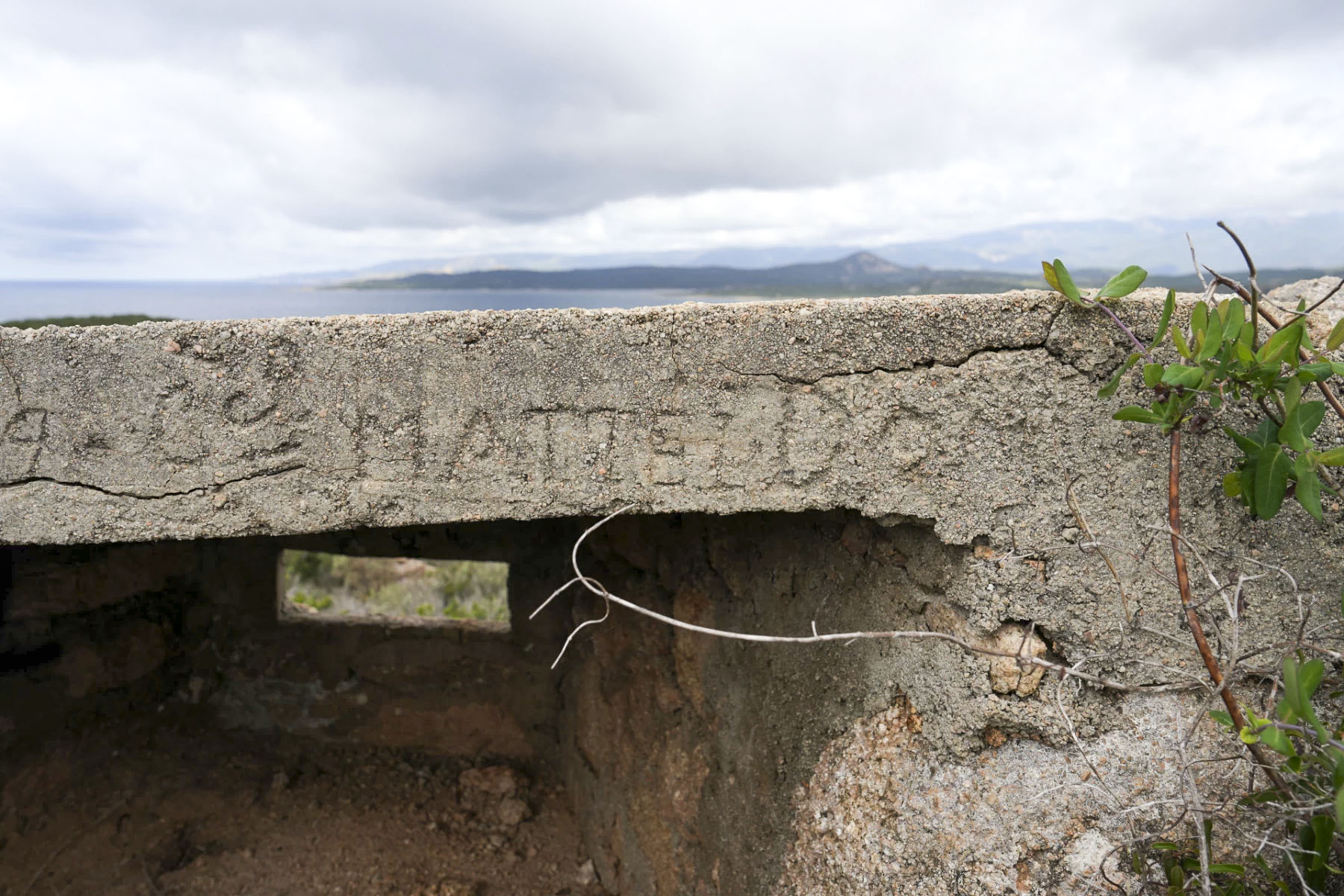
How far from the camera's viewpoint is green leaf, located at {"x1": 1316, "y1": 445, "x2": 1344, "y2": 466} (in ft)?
3.63

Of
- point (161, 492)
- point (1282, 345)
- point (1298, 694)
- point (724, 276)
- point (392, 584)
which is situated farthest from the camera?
point (724, 276)

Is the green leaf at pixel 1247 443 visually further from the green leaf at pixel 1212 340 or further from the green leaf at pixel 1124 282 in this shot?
the green leaf at pixel 1124 282

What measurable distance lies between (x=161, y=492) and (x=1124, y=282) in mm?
1648

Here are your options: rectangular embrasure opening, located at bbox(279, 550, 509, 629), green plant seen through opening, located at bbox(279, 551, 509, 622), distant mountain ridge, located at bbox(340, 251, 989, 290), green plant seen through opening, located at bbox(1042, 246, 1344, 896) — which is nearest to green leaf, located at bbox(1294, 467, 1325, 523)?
green plant seen through opening, located at bbox(1042, 246, 1344, 896)

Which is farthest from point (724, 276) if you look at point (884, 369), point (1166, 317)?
point (1166, 317)

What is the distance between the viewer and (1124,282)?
124cm

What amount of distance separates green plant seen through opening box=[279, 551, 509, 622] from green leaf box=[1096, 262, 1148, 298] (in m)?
6.52

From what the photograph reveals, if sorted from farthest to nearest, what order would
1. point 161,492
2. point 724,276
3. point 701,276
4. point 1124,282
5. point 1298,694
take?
point 701,276, point 724,276, point 161,492, point 1124,282, point 1298,694

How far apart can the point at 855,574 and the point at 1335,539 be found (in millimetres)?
794

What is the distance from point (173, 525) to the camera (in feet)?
4.47

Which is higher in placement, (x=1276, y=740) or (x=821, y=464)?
(x=821, y=464)

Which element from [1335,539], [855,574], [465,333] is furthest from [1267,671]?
[465,333]

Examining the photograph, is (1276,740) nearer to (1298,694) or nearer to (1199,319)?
(1298,694)

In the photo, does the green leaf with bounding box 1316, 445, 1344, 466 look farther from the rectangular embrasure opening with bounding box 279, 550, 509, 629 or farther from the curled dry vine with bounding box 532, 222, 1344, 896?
the rectangular embrasure opening with bounding box 279, 550, 509, 629
